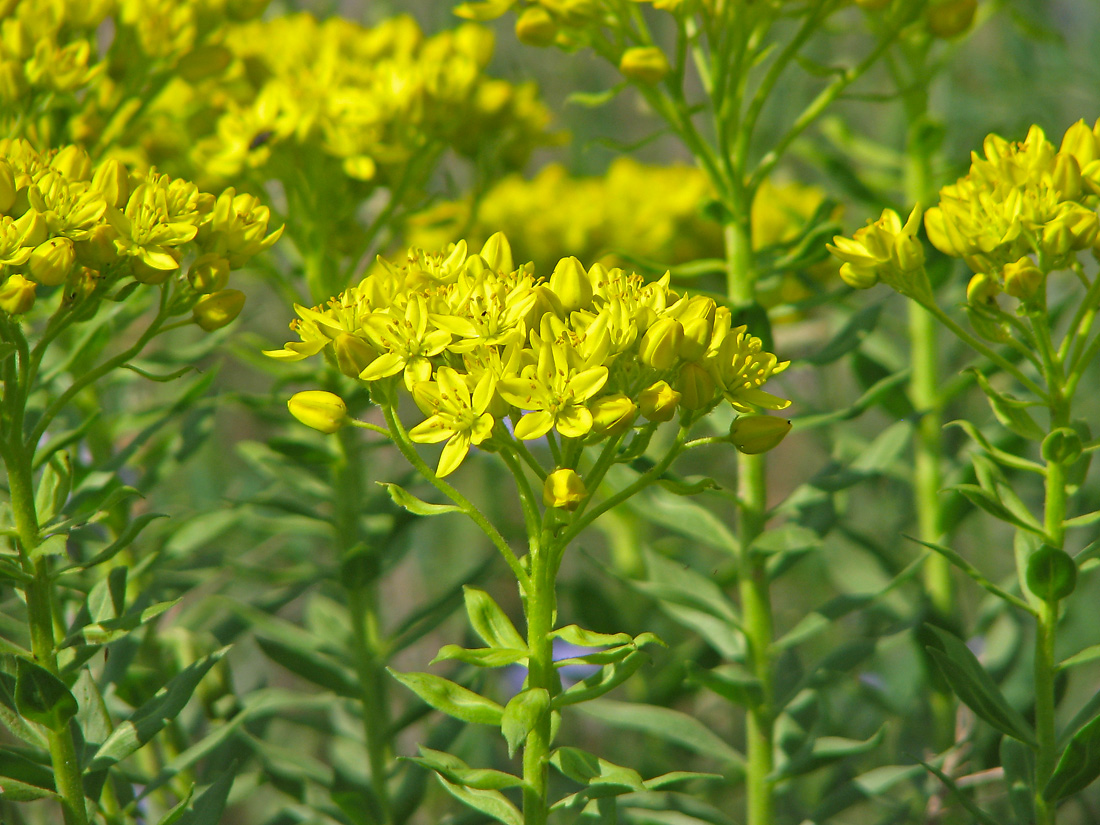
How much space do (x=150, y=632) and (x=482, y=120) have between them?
40.3 inches

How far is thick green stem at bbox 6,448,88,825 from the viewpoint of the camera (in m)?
1.02

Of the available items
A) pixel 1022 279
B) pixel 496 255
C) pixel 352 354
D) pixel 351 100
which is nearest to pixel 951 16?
pixel 1022 279

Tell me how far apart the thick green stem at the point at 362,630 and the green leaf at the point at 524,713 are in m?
0.59

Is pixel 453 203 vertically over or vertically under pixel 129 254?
under

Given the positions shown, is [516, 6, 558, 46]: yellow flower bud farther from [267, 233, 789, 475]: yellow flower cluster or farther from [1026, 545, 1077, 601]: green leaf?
[1026, 545, 1077, 601]: green leaf

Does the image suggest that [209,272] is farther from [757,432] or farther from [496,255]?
[757,432]

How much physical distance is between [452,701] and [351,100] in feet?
3.17

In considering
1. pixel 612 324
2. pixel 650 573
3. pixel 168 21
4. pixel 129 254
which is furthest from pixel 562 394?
pixel 168 21

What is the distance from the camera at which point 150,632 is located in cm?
149

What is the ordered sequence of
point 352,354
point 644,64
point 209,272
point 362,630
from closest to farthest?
point 352,354 → point 209,272 → point 644,64 → point 362,630

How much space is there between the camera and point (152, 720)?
1067 mm

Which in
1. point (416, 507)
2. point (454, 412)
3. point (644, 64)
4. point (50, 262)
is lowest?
point (416, 507)

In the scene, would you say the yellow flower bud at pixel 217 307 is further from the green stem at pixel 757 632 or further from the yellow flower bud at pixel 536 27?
the green stem at pixel 757 632

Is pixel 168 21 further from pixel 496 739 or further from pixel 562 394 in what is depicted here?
pixel 496 739
